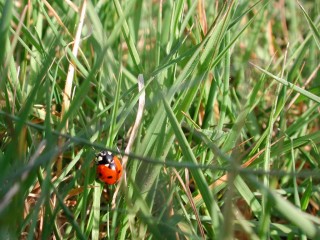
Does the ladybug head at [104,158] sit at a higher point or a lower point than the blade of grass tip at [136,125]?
lower

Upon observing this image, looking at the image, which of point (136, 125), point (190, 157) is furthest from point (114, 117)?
point (190, 157)

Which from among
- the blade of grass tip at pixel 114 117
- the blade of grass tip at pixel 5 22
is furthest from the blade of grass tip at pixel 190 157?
the blade of grass tip at pixel 5 22

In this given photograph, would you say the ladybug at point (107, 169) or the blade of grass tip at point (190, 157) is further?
the ladybug at point (107, 169)

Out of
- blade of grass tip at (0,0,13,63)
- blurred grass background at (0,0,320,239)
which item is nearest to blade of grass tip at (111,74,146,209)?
blurred grass background at (0,0,320,239)

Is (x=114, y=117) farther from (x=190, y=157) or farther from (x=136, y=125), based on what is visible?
(x=190, y=157)

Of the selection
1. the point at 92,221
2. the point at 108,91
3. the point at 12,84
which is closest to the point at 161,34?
the point at 108,91

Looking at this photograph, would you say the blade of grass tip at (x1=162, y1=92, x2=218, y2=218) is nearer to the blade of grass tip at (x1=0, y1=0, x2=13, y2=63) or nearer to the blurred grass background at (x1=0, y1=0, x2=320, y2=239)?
the blurred grass background at (x1=0, y1=0, x2=320, y2=239)

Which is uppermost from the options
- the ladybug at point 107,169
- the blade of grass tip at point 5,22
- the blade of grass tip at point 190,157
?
the blade of grass tip at point 5,22

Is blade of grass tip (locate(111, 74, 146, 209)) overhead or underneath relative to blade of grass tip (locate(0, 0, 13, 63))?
underneath

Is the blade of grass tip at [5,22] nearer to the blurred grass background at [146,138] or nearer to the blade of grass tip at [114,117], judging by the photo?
the blurred grass background at [146,138]
